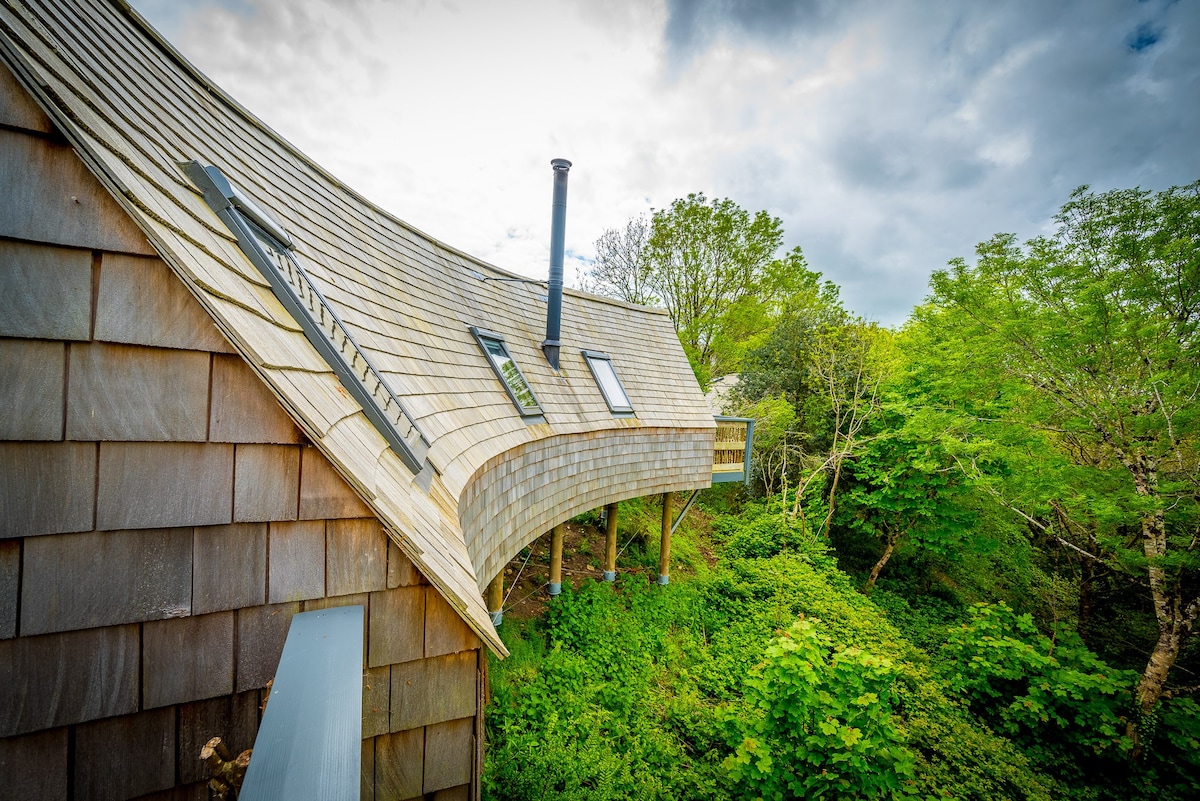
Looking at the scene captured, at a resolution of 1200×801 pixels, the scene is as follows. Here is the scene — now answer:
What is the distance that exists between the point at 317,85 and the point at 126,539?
10.3 meters

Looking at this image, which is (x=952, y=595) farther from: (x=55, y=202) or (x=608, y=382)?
(x=55, y=202)

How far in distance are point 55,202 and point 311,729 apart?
1.40 metres

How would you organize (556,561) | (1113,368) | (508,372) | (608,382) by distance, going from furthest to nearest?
1. (608,382)
2. (556,561)
3. (1113,368)
4. (508,372)

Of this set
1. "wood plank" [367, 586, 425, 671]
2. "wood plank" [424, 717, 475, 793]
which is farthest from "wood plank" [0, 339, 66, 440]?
"wood plank" [424, 717, 475, 793]

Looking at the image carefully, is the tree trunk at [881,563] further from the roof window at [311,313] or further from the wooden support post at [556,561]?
the roof window at [311,313]

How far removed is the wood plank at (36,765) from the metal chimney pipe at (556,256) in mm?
6032

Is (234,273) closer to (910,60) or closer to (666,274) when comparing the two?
(910,60)

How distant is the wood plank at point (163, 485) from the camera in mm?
1129

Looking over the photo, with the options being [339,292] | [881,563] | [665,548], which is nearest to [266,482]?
[339,292]

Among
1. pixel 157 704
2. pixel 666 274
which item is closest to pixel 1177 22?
pixel 666 274

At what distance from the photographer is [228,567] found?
4.17 ft

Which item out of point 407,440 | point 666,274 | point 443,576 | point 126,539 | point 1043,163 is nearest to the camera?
point 126,539

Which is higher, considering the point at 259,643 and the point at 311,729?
the point at 311,729

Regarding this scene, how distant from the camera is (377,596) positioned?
1.48 m
